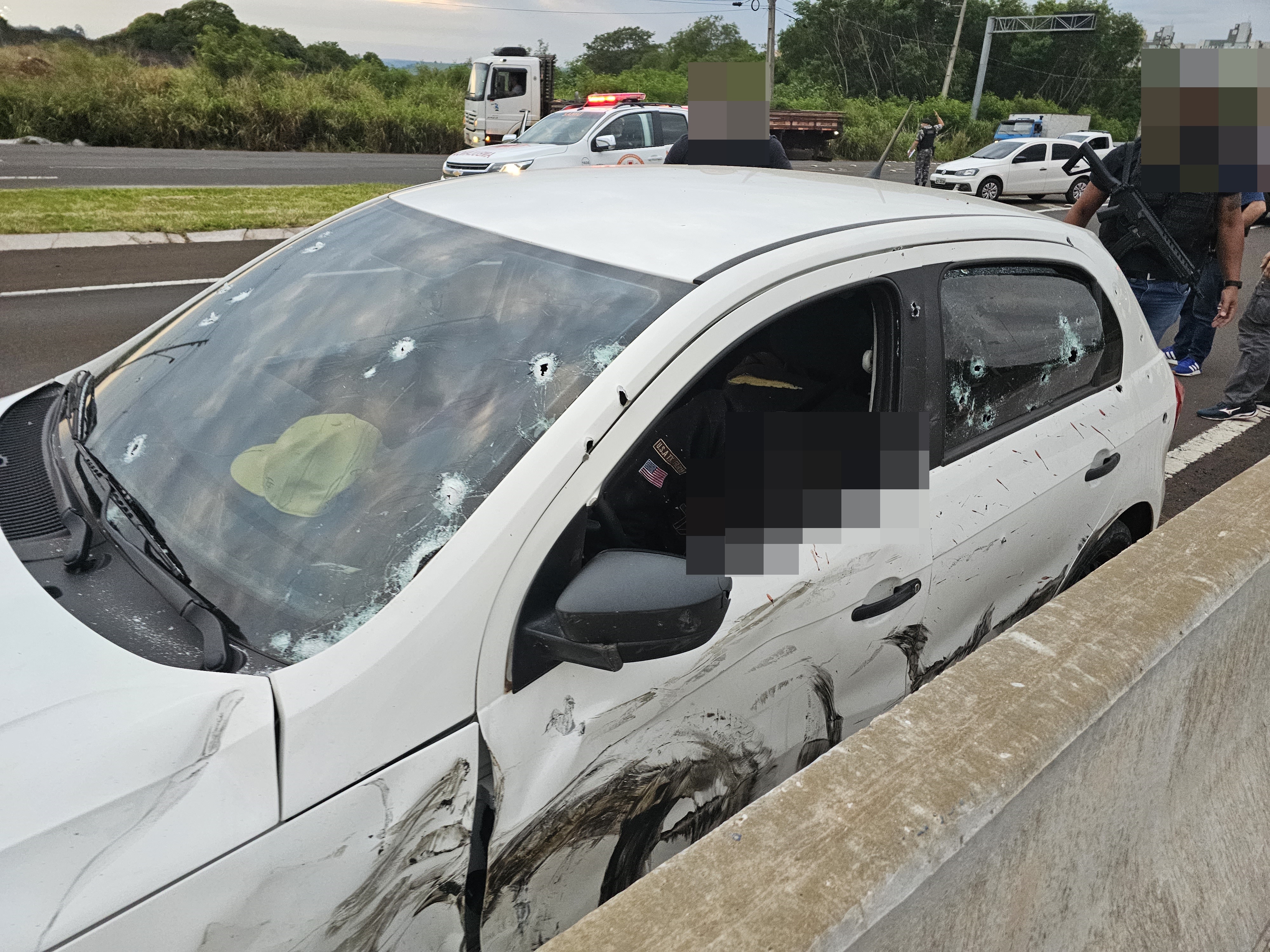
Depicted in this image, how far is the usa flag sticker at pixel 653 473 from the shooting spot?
1.99m

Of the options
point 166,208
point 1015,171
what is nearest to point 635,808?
point 166,208

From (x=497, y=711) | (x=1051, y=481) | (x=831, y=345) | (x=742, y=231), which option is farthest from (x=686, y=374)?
(x=1051, y=481)

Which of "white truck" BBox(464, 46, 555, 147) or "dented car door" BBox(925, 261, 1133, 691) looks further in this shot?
"white truck" BBox(464, 46, 555, 147)

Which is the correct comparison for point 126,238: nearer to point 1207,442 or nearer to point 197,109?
point 1207,442

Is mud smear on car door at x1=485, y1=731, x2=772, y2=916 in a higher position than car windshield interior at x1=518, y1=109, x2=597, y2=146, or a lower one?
lower

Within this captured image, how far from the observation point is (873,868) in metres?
1.31

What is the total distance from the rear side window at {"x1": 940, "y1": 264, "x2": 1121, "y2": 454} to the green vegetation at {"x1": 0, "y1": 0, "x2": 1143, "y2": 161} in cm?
324

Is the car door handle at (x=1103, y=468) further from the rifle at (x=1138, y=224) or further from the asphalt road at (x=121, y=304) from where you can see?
the rifle at (x=1138, y=224)

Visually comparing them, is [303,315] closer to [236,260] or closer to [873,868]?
[873,868]

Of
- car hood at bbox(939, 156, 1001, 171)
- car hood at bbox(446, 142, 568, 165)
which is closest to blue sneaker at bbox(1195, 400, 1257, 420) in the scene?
car hood at bbox(446, 142, 568, 165)

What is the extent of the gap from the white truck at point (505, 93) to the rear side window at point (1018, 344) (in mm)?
22720

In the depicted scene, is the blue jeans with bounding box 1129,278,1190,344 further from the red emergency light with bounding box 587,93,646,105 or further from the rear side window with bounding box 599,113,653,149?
the red emergency light with bounding box 587,93,646,105

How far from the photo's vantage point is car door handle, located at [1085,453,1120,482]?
2.71m

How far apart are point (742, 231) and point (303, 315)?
100cm
